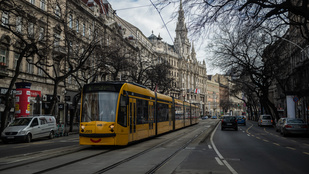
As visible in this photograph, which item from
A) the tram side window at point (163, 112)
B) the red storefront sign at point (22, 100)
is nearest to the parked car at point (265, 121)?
the tram side window at point (163, 112)

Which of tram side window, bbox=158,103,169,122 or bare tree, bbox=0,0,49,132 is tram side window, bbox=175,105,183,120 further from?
bare tree, bbox=0,0,49,132

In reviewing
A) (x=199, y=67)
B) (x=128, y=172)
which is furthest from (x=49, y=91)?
(x=199, y=67)

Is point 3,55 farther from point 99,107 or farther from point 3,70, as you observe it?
point 99,107

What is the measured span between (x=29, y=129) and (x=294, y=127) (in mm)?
19240

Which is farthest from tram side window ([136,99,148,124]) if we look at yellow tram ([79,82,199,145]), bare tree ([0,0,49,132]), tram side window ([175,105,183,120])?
tram side window ([175,105,183,120])

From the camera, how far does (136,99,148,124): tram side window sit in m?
16.1

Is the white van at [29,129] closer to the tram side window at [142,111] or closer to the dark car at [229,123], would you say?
the tram side window at [142,111]

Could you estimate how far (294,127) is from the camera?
2378 centimetres

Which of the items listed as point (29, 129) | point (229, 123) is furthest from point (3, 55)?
point (229, 123)

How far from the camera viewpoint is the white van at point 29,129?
757 inches

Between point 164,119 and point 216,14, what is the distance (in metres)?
12.1

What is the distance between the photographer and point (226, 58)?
1417 inches

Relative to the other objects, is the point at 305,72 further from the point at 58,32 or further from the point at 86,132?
the point at 86,132

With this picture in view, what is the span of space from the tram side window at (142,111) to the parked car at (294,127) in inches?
489
